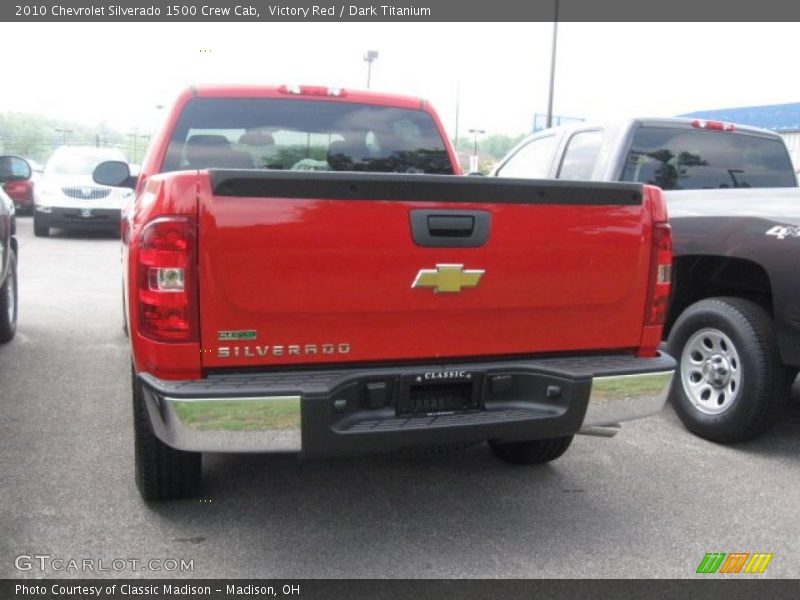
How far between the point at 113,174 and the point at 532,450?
11.0 ft

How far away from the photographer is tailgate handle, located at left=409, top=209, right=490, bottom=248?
2.85 m

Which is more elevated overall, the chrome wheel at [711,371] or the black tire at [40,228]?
the chrome wheel at [711,371]

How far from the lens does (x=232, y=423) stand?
262 cm

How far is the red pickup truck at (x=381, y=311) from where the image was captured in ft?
8.65

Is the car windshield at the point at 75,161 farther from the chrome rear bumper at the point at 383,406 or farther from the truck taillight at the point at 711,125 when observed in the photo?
the chrome rear bumper at the point at 383,406

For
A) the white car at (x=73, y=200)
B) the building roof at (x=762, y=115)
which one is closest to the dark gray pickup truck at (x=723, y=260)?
the white car at (x=73, y=200)

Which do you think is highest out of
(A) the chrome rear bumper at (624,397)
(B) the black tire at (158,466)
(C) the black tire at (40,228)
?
(A) the chrome rear bumper at (624,397)

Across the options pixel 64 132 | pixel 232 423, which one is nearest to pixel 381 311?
pixel 232 423

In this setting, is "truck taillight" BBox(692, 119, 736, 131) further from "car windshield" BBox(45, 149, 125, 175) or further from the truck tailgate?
"car windshield" BBox(45, 149, 125, 175)

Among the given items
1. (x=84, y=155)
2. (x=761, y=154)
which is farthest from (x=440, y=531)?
(x=84, y=155)

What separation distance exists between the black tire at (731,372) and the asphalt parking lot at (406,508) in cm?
15

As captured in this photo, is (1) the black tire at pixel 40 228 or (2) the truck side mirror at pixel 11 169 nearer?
(2) the truck side mirror at pixel 11 169

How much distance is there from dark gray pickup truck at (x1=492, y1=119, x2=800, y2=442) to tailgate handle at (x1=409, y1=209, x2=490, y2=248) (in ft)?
6.76

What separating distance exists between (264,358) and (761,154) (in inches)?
186
